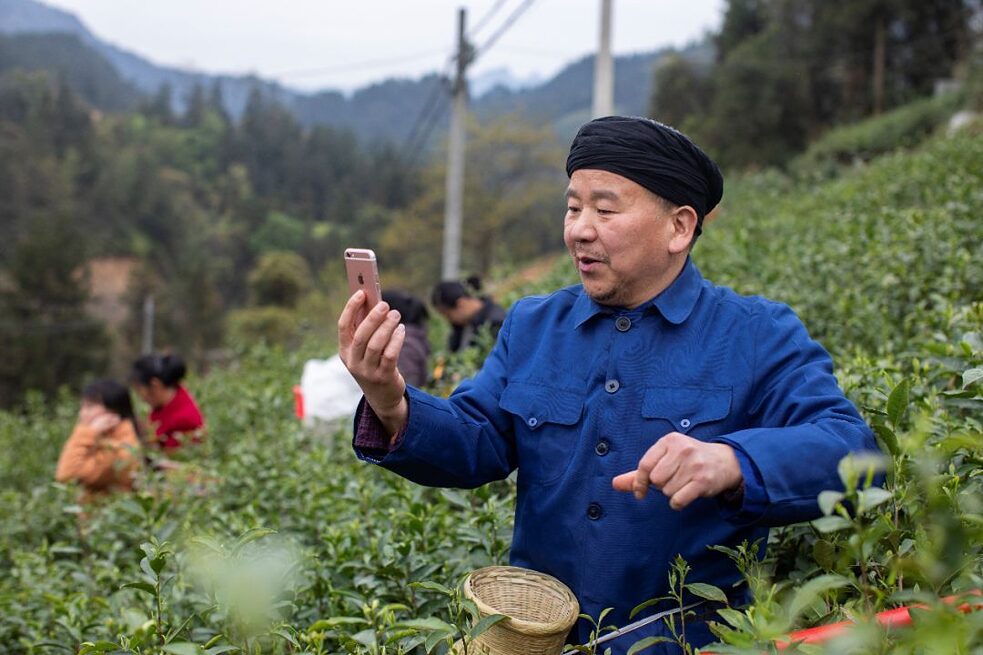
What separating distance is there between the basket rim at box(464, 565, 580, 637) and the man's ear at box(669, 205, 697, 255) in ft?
2.10

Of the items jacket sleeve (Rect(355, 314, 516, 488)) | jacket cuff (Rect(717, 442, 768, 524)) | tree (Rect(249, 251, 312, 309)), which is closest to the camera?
jacket cuff (Rect(717, 442, 768, 524))

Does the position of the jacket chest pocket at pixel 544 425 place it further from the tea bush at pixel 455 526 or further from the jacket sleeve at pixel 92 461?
the jacket sleeve at pixel 92 461

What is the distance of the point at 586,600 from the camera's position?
5.10 ft

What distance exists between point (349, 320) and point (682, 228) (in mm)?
A: 659

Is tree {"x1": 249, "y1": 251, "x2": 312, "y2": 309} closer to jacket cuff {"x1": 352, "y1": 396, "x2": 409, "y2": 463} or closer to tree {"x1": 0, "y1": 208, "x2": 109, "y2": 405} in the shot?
tree {"x1": 0, "y1": 208, "x2": 109, "y2": 405}

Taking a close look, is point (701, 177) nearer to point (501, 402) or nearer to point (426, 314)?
point (501, 402)

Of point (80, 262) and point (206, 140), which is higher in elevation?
point (206, 140)

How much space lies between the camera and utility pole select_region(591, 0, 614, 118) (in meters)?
8.35

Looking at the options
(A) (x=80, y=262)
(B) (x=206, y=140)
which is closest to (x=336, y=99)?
(B) (x=206, y=140)

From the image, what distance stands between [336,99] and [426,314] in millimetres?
122225

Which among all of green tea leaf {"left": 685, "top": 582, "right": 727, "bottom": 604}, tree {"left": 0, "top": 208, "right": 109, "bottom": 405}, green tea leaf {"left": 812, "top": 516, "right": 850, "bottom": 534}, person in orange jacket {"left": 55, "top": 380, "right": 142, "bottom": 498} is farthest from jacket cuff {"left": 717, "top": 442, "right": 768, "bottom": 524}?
tree {"left": 0, "top": 208, "right": 109, "bottom": 405}

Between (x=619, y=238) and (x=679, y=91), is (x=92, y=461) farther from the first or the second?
(x=679, y=91)

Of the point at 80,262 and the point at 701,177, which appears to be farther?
the point at 80,262

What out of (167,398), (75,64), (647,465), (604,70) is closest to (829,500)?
(647,465)
